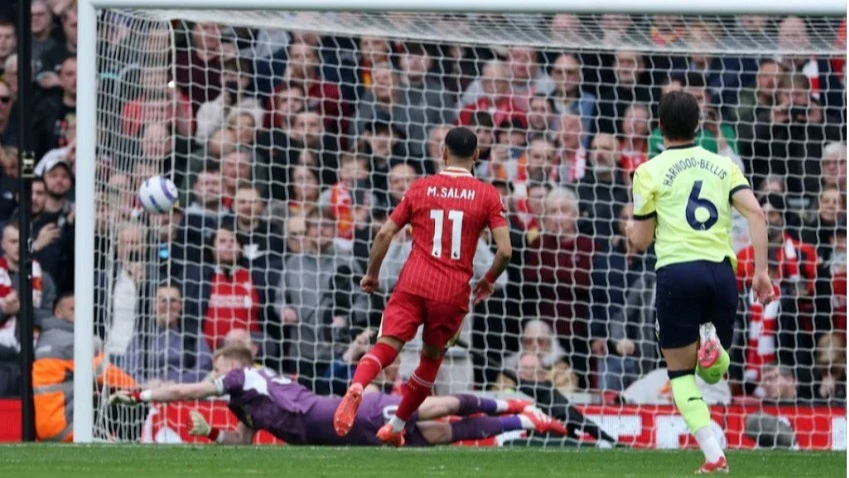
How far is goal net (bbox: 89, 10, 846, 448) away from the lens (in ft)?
40.2

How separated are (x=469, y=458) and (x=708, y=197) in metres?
2.16

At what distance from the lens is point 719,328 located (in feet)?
25.5

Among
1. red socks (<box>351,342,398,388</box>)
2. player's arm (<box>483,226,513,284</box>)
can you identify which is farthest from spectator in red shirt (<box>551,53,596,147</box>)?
red socks (<box>351,342,398,388</box>)

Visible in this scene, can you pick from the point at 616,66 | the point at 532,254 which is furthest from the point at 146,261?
the point at 616,66

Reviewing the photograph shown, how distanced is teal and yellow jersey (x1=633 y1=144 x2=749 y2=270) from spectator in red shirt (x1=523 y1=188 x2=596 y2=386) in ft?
17.4

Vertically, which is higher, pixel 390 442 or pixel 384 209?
pixel 384 209


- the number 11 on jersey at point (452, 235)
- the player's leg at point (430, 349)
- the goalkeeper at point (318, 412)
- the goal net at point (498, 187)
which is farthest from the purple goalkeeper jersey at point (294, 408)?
the number 11 on jersey at point (452, 235)

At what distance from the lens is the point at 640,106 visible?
13344mm

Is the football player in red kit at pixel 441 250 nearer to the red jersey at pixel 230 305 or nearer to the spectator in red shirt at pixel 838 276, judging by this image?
the red jersey at pixel 230 305

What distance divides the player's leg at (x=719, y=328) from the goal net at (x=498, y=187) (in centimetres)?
431

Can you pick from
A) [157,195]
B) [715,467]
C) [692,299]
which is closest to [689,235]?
[692,299]

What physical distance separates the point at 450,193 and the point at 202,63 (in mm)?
4342

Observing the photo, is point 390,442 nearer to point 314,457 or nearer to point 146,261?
point 314,457

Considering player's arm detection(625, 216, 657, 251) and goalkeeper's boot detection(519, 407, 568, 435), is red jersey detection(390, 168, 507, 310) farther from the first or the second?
goalkeeper's boot detection(519, 407, 568, 435)
